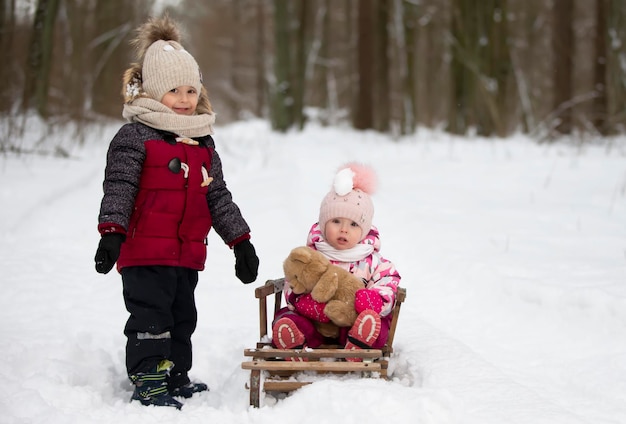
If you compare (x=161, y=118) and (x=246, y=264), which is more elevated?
(x=161, y=118)

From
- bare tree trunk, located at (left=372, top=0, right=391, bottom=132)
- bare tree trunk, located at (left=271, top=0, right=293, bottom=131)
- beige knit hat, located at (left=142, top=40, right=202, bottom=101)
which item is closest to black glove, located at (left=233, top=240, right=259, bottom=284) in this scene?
beige knit hat, located at (left=142, top=40, right=202, bottom=101)

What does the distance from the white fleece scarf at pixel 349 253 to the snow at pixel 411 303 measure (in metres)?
0.58

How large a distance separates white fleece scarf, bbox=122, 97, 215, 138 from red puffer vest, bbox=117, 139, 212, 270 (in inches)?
2.6

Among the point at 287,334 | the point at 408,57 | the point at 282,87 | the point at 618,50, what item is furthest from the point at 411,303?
the point at 282,87

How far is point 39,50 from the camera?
11.7 meters

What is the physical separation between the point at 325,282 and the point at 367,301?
231 mm

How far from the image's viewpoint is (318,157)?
11680 millimetres

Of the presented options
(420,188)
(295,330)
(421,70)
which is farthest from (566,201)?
(421,70)

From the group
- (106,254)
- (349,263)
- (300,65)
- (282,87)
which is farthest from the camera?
(300,65)

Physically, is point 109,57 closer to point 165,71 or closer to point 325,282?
point 165,71

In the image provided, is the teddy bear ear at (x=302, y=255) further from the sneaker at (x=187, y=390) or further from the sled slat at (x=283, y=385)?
the sneaker at (x=187, y=390)

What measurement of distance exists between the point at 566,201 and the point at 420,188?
187cm

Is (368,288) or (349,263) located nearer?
(368,288)

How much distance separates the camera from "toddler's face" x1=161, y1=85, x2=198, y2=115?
3.45 m
